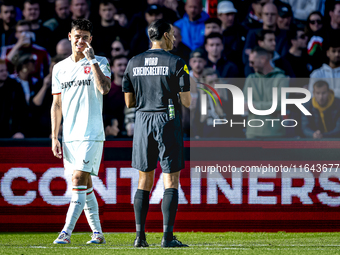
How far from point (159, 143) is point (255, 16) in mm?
5201

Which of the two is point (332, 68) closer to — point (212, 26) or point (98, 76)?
point (212, 26)

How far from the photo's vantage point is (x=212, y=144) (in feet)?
20.2

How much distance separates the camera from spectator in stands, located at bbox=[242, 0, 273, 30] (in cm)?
866

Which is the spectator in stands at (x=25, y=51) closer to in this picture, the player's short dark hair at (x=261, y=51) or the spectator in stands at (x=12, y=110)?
the spectator in stands at (x=12, y=110)

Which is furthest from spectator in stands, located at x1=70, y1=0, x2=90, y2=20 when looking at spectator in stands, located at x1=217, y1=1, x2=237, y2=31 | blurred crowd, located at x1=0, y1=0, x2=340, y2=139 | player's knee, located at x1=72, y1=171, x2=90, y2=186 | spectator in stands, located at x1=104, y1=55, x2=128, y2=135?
player's knee, located at x1=72, y1=171, x2=90, y2=186

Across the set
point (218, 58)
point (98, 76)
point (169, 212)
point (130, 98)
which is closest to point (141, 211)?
point (169, 212)

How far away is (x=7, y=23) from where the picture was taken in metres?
8.60

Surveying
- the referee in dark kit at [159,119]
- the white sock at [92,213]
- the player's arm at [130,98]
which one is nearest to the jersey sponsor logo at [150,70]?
the referee in dark kit at [159,119]

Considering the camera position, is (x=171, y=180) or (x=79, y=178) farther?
(x=79, y=178)

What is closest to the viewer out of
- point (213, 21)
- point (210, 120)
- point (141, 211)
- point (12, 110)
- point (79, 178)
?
point (141, 211)

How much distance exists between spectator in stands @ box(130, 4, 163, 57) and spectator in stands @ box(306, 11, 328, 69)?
2517mm

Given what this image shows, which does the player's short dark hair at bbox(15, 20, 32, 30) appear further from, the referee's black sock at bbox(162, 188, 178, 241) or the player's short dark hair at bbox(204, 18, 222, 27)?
the referee's black sock at bbox(162, 188, 178, 241)

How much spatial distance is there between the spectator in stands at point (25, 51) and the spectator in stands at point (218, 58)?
2634mm

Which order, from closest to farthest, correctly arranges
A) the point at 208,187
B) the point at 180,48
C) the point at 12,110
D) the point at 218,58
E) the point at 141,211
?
the point at 141,211 → the point at 208,187 → the point at 12,110 → the point at 218,58 → the point at 180,48
